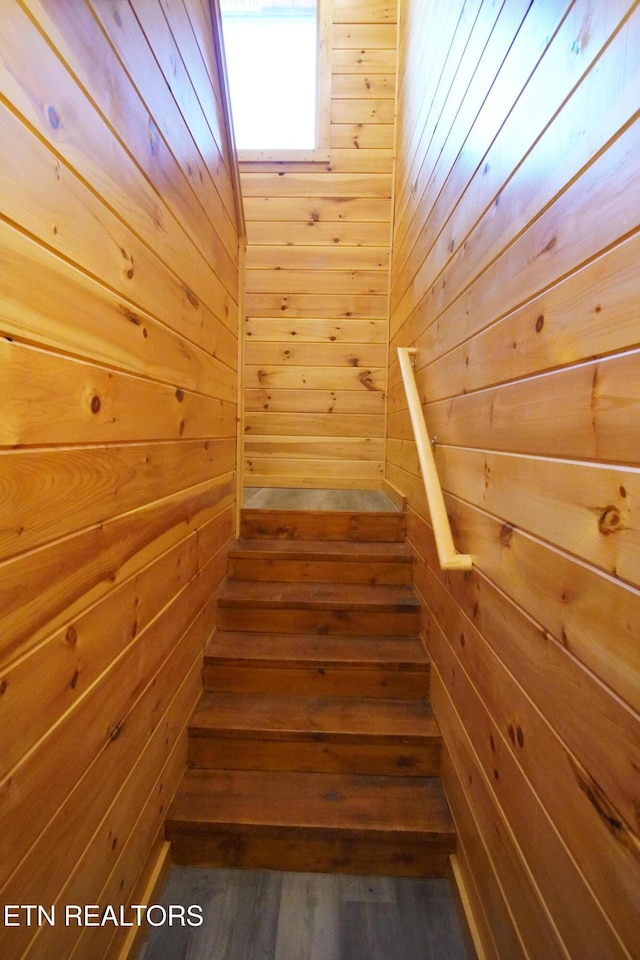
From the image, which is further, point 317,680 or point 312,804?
point 317,680

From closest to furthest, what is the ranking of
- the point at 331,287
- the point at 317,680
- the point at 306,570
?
the point at 317,680
the point at 306,570
the point at 331,287

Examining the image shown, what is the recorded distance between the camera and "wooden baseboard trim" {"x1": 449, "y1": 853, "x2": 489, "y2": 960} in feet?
3.59

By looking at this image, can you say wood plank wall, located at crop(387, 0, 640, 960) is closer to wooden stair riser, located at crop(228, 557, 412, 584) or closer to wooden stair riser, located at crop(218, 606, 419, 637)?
wooden stair riser, located at crop(218, 606, 419, 637)

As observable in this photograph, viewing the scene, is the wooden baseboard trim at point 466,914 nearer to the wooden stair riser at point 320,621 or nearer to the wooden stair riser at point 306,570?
the wooden stair riser at point 320,621

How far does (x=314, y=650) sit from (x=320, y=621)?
0.14 metres

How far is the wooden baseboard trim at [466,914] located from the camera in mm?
1093

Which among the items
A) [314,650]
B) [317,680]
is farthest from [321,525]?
[317,680]

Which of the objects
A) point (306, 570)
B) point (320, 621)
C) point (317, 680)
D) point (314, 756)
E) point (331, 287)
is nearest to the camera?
point (314, 756)

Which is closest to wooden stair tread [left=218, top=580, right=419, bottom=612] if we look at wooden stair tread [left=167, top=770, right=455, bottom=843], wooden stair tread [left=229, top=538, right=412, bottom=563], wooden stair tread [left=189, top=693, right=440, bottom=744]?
wooden stair tread [left=229, top=538, right=412, bottom=563]

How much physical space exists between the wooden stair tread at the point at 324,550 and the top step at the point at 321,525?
0.05 m

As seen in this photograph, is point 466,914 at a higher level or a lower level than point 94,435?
lower

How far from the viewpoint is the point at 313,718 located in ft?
5.19

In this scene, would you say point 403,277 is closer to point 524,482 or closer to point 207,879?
point 524,482

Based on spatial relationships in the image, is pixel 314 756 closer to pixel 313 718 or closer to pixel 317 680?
pixel 313 718
